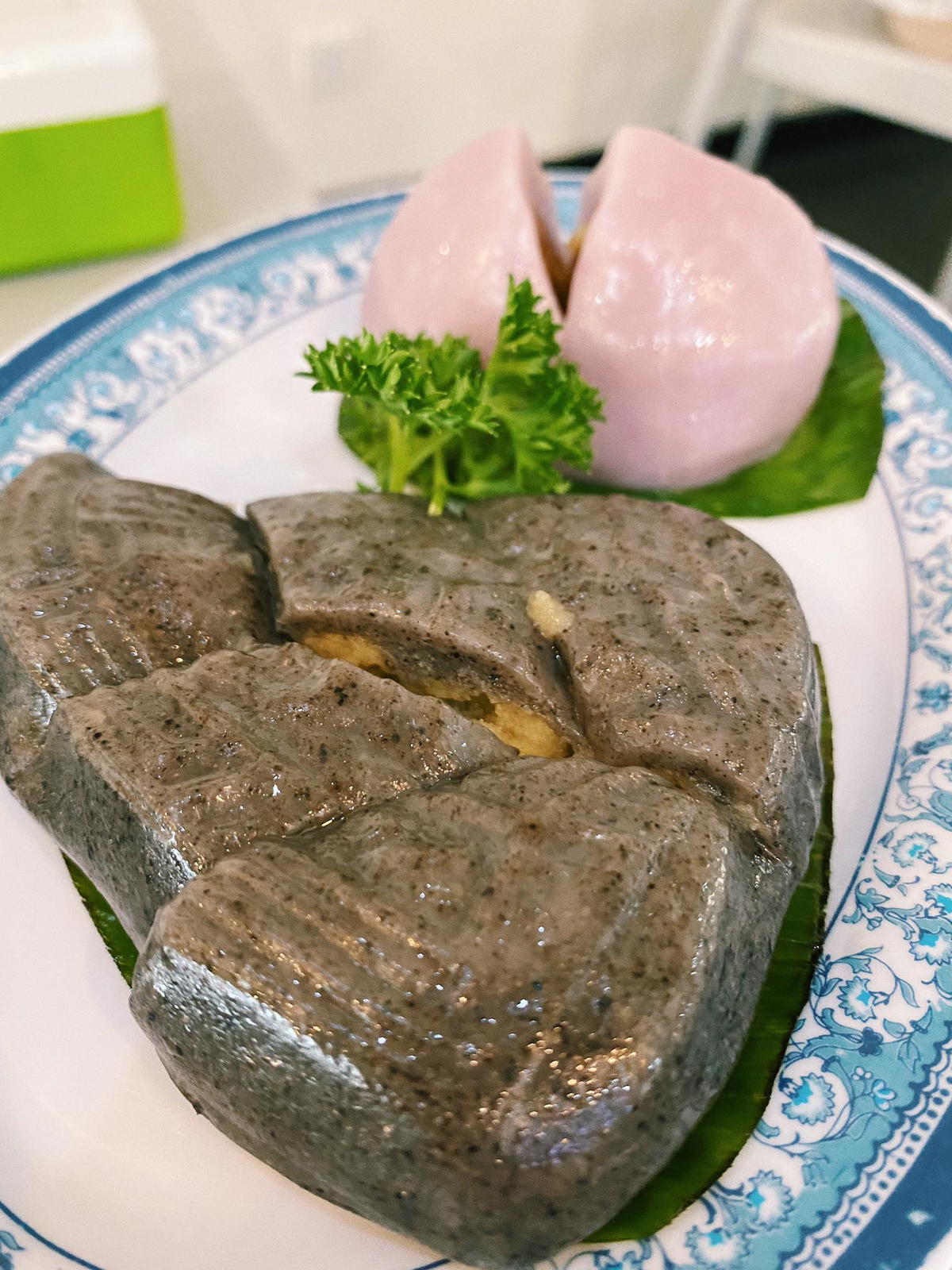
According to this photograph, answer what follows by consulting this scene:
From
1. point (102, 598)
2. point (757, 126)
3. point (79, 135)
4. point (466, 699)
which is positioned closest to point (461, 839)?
point (466, 699)

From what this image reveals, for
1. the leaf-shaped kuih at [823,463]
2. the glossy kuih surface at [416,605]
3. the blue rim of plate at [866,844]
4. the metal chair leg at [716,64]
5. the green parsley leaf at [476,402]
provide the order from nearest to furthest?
1. the blue rim of plate at [866,844]
2. the glossy kuih surface at [416,605]
3. the green parsley leaf at [476,402]
4. the leaf-shaped kuih at [823,463]
5. the metal chair leg at [716,64]

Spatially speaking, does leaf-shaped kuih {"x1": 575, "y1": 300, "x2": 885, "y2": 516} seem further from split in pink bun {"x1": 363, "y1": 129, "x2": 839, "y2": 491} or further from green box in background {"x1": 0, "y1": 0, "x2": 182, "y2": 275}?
green box in background {"x1": 0, "y1": 0, "x2": 182, "y2": 275}

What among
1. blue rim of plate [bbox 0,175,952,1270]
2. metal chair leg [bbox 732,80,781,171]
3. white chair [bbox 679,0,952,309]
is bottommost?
blue rim of plate [bbox 0,175,952,1270]

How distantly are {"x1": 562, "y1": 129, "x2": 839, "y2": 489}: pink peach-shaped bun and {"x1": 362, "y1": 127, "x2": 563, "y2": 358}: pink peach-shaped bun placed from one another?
169 millimetres

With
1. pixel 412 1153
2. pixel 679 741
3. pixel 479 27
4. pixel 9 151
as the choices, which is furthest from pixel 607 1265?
pixel 479 27

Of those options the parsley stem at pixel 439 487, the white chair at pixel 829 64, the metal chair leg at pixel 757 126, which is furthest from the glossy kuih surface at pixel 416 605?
the metal chair leg at pixel 757 126

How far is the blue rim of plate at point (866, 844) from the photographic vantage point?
1408mm

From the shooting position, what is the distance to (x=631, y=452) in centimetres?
245

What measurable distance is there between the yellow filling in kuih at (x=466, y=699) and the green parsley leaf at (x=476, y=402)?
51 centimetres

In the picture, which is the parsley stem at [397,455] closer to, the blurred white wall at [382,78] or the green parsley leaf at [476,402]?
the green parsley leaf at [476,402]

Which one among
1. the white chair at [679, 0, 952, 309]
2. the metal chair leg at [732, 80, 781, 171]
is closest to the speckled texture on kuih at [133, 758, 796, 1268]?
the white chair at [679, 0, 952, 309]

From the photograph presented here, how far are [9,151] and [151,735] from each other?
2.17 metres

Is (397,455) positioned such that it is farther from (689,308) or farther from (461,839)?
(461,839)

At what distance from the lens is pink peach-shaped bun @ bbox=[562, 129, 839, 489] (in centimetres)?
228
